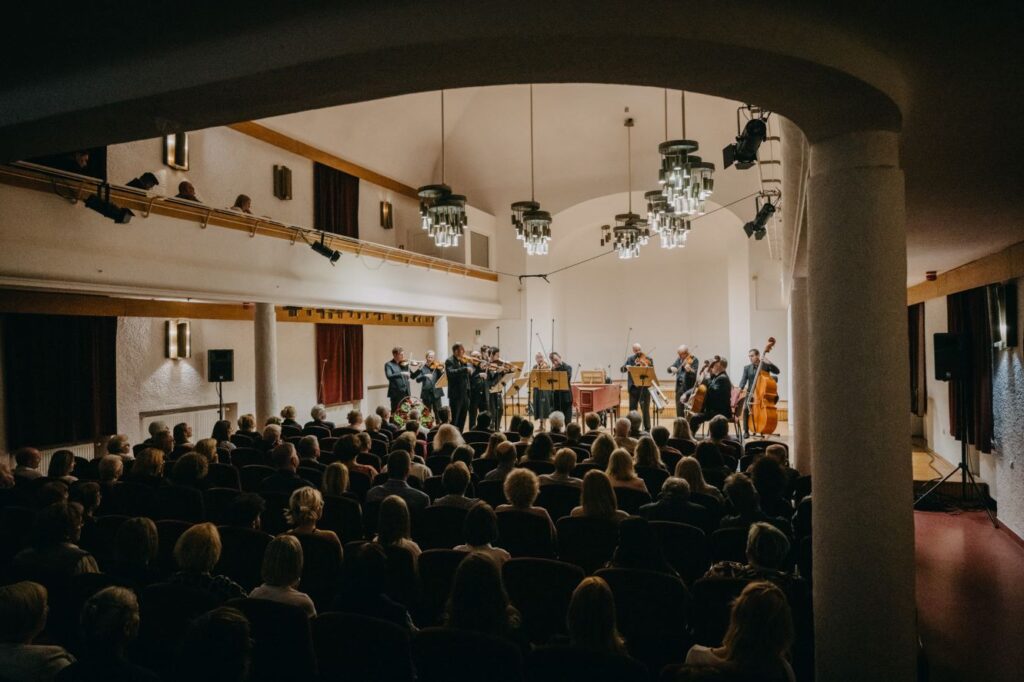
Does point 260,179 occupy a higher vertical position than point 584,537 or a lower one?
higher

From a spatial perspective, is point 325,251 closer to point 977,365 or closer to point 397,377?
point 397,377

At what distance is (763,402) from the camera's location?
31.6 feet

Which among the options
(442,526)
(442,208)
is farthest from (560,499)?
(442,208)

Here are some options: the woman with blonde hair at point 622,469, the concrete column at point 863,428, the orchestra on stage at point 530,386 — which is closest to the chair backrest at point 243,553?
the woman with blonde hair at point 622,469

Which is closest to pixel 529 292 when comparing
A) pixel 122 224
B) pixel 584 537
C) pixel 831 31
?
pixel 122 224

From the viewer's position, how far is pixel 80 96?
3555 millimetres

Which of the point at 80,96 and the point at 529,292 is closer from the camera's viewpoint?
the point at 80,96

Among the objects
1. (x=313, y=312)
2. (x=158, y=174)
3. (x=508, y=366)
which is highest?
(x=158, y=174)

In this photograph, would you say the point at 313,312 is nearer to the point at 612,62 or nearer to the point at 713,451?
the point at 713,451

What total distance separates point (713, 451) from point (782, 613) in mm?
3687

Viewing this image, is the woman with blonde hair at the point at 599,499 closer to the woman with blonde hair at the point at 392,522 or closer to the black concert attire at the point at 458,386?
the woman with blonde hair at the point at 392,522

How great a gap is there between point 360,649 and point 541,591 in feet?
3.12

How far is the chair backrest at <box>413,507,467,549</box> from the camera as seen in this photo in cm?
407

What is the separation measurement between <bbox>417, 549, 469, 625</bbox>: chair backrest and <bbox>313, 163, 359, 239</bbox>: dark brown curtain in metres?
10.6
